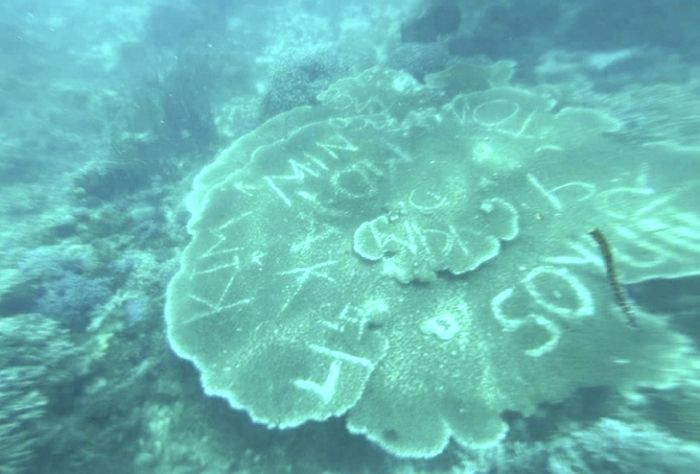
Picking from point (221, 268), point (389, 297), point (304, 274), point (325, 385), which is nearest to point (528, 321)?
point (389, 297)

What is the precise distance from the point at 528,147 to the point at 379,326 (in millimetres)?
3054

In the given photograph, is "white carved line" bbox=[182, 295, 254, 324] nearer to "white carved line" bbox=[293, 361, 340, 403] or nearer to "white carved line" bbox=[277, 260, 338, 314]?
"white carved line" bbox=[277, 260, 338, 314]

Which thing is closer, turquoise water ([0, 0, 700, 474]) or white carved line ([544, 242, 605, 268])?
turquoise water ([0, 0, 700, 474])

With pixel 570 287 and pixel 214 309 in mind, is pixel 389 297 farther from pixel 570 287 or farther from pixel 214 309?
pixel 214 309

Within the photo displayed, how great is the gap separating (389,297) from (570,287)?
1.61m

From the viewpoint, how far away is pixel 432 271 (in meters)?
4.37

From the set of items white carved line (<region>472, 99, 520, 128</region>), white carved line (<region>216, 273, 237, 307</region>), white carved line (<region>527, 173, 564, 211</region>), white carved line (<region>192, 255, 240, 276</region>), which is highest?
white carved line (<region>472, 99, 520, 128</region>)

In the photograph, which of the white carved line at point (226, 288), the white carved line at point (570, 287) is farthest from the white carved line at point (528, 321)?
the white carved line at point (226, 288)

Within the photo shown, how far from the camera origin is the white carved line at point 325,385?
373 cm

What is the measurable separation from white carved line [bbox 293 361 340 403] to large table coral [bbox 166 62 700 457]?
0.04 feet

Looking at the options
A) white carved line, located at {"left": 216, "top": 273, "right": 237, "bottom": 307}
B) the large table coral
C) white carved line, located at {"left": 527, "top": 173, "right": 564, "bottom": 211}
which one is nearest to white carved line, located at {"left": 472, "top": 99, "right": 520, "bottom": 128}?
the large table coral

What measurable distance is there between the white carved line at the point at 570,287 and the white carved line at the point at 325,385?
1.87m

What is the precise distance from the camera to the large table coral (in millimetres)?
3609

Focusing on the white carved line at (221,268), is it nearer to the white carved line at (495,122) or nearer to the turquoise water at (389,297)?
the turquoise water at (389,297)
